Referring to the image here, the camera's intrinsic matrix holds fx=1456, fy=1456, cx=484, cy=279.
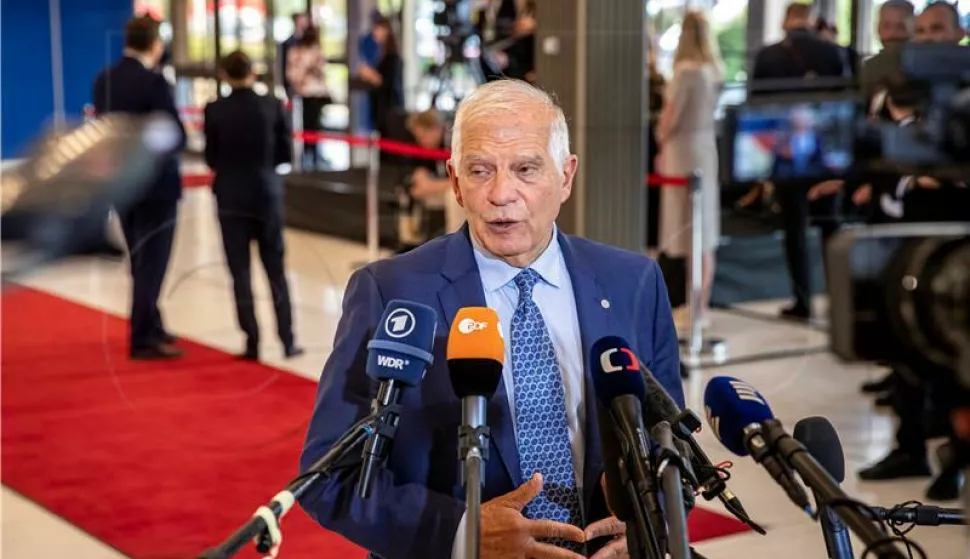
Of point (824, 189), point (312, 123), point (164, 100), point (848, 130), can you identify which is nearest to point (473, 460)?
point (848, 130)

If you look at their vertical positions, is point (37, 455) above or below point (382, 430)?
below

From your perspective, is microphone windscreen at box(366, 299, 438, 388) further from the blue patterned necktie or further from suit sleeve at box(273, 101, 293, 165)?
suit sleeve at box(273, 101, 293, 165)

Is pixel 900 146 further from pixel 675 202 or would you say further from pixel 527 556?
pixel 675 202

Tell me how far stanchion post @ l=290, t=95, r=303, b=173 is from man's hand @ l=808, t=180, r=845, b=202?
7.12 ft

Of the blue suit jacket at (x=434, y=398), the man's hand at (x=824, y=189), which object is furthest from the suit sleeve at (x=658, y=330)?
the man's hand at (x=824, y=189)

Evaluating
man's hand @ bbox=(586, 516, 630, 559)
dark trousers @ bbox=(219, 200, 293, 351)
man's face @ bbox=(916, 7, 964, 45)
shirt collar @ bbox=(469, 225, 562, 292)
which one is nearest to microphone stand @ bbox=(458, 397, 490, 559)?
man's hand @ bbox=(586, 516, 630, 559)

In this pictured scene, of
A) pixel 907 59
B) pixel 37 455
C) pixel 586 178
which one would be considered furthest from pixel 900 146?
pixel 37 455

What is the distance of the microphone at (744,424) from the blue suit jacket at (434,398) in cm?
51

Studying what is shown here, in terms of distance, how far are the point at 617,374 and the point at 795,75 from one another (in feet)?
12.6

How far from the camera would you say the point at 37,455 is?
5898 millimetres

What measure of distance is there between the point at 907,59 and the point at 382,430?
157 cm

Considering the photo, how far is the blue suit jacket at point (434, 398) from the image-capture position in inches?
82.4

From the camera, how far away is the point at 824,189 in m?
4.22

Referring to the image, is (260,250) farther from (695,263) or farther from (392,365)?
(392,365)
